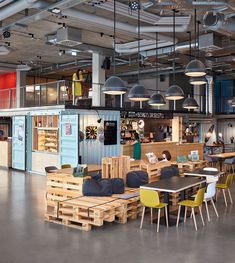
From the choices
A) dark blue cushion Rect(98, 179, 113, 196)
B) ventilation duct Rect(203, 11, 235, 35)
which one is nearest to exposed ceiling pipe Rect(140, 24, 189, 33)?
ventilation duct Rect(203, 11, 235, 35)

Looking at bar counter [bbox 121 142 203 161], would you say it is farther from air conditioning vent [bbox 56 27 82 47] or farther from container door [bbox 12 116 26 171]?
air conditioning vent [bbox 56 27 82 47]

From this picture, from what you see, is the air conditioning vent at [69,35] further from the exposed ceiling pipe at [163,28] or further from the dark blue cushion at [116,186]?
the dark blue cushion at [116,186]

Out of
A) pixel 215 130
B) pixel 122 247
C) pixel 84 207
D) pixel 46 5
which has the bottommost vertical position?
pixel 122 247

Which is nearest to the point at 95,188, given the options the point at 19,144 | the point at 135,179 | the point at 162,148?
the point at 135,179

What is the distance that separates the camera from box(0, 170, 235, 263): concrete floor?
494cm

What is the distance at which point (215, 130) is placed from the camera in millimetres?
18453

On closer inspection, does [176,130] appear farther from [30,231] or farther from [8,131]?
[30,231]

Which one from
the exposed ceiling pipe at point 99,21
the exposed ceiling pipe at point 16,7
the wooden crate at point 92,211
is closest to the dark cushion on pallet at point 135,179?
the wooden crate at point 92,211

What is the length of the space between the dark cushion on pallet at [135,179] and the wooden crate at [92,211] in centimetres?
82

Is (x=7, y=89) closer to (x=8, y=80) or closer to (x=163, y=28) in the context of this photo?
(x=8, y=80)

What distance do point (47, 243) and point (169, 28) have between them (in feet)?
20.5

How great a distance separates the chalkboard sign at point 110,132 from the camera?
43.3 feet

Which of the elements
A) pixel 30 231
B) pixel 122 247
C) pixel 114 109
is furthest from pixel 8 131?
pixel 122 247

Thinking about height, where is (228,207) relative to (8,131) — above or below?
below
